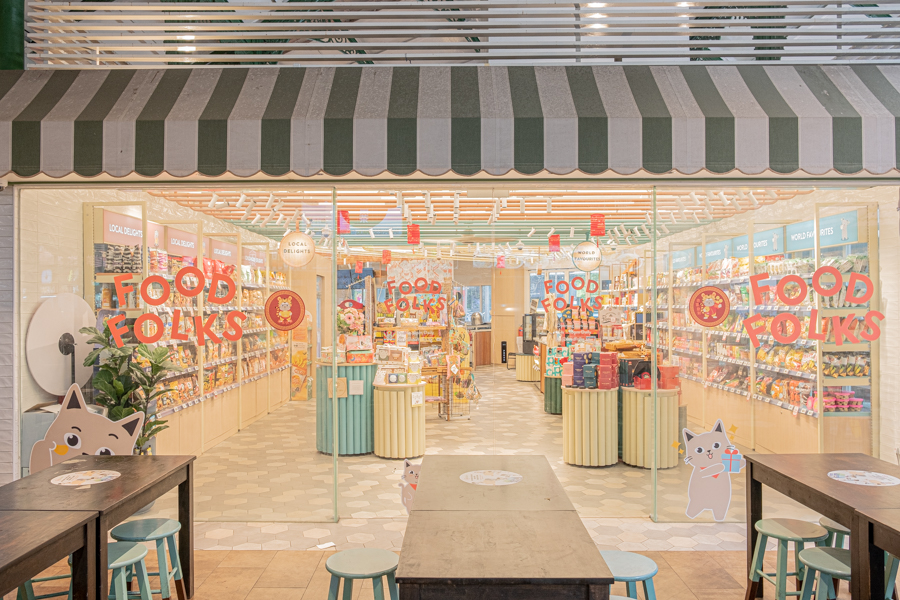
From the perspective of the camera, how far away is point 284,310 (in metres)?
4.92

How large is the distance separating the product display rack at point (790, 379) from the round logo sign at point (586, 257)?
1.51 metres

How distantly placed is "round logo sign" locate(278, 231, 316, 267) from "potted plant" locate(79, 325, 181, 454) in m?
1.18

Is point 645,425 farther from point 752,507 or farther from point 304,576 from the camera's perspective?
point 304,576

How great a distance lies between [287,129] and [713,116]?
9.58 feet

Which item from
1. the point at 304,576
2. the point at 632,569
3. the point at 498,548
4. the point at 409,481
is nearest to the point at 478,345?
the point at 409,481

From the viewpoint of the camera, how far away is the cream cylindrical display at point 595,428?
232 inches

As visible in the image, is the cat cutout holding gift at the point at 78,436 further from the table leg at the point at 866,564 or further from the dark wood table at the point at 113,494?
the table leg at the point at 866,564

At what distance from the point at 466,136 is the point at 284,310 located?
6.77ft

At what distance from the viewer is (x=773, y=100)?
4211 mm

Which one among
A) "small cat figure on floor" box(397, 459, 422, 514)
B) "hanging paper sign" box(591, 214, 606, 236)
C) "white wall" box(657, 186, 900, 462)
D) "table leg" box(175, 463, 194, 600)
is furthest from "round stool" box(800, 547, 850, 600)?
"hanging paper sign" box(591, 214, 606, 236)

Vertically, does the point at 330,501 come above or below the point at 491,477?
below

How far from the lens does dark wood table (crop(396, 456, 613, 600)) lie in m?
1.89

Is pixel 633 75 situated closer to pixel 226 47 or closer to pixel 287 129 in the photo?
pixel 287 129

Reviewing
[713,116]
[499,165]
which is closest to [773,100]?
[713,116]
